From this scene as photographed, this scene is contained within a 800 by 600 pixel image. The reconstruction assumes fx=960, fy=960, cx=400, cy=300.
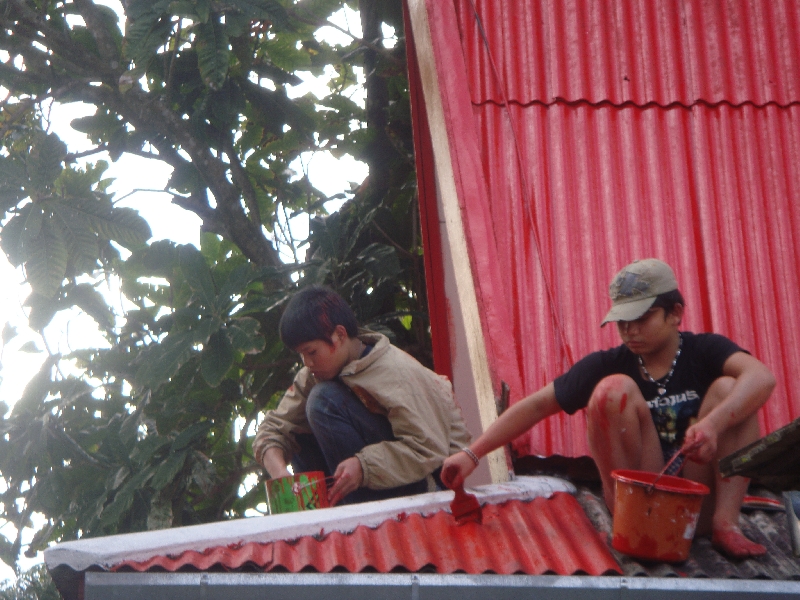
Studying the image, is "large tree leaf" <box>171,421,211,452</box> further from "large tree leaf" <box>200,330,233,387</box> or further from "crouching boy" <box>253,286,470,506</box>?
"crouching boy" <box>253,286,470,506</box>

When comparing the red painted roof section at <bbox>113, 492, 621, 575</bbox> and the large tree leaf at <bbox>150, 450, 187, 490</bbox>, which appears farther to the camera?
the large tree leaf at <bbox>150, 450, 187, 490</bbox>

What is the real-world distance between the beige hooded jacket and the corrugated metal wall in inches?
11.3

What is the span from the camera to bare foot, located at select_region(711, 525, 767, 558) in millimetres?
2588

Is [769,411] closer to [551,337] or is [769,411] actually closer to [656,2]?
[551,337]

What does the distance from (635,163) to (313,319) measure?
5.88ft

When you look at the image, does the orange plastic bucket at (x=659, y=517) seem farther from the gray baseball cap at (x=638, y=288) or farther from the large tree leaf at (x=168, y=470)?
the large tree leaf at (x=168, y=470)

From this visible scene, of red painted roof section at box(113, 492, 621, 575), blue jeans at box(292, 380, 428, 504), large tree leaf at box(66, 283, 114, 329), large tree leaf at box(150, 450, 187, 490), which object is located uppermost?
large tree leaf at box(66, 283, 114, 329)

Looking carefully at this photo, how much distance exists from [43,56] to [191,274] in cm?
210

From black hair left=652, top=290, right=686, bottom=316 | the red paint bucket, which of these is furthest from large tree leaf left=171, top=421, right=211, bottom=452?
black hair left=652, top=290, right=686, bottom=316

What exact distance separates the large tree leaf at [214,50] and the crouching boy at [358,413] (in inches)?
95.8

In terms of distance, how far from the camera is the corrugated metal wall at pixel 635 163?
12.8 feet

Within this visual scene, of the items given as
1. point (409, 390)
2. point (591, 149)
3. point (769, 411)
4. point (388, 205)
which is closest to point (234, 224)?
point (388, 205)

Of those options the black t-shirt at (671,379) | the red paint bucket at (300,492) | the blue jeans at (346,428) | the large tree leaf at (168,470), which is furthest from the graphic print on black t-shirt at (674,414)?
the large tree leaf at (168,470)

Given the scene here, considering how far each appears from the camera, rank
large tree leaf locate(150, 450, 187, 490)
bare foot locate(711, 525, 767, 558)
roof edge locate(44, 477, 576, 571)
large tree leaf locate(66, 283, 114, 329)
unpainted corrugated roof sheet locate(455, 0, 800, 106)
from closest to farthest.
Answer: roof edge locate(44, 477, 576, 571)
bare foot locate(711, 525, 767, 558)
unpainted corrugated roof sheet locate(455, 0, 800, 106)
large tree leaf locate(150, 450, 187, 490)
large tree leaf locate(66, 283, 114, 329)
